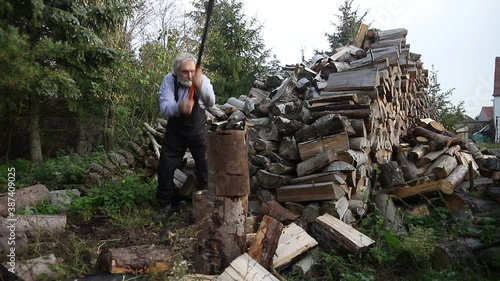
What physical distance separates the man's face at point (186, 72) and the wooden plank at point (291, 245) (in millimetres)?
1672

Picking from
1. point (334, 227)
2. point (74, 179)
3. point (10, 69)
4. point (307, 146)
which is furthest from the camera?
point (10, 69)

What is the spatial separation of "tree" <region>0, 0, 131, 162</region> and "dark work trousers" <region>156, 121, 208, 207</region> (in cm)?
361

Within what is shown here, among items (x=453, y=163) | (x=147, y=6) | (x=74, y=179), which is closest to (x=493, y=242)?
(x=453, y=163)

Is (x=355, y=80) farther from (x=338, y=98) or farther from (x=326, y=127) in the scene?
(x=326, y=127)

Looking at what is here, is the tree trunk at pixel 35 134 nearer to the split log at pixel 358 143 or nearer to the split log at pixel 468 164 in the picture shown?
the split log at pixel 358 143

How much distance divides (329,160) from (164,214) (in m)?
1.71

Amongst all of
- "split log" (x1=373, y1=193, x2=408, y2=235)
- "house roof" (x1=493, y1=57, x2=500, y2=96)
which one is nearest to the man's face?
"split log" (x1=373, y1=193, x2=408, y2=235)

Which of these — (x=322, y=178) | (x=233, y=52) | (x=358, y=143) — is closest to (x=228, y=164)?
(x=322, y=178)

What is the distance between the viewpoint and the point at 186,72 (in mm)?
3773

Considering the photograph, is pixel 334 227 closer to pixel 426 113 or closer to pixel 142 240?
pixel 142 240

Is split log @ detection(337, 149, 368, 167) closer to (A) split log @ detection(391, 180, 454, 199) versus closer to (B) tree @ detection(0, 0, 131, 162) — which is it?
(A) split log @ detection(391, 180, 454, 199)

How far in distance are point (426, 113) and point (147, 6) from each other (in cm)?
929

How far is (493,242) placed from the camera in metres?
2.89

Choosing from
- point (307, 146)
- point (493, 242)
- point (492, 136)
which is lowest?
point (492, 136)
